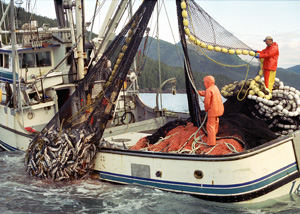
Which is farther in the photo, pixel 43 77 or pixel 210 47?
pixel 43 77

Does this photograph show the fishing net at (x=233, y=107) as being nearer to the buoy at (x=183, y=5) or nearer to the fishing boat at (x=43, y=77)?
the buoy at (x=183, y=5)

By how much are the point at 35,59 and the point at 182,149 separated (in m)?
7.04

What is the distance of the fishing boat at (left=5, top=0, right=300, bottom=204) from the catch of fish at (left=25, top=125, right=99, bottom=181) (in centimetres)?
2

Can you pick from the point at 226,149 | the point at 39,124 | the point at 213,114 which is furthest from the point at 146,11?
the point at 39,124

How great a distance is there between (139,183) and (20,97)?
206 inches

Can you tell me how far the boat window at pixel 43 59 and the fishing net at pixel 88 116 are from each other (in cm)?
449

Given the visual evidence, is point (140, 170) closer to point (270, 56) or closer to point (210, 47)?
point (210, 47)

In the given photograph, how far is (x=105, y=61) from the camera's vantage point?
809 cm

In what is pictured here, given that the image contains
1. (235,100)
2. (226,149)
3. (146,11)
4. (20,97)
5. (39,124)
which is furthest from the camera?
(39,124)

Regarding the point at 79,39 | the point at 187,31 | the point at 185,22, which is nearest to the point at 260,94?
the point at 187,31

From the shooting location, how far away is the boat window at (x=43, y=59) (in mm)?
12219

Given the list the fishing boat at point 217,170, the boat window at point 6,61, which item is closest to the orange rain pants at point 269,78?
the fishing boat at point 217,170

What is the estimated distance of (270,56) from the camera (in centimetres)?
806

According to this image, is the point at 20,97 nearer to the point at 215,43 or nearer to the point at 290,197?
the point at 215,43
